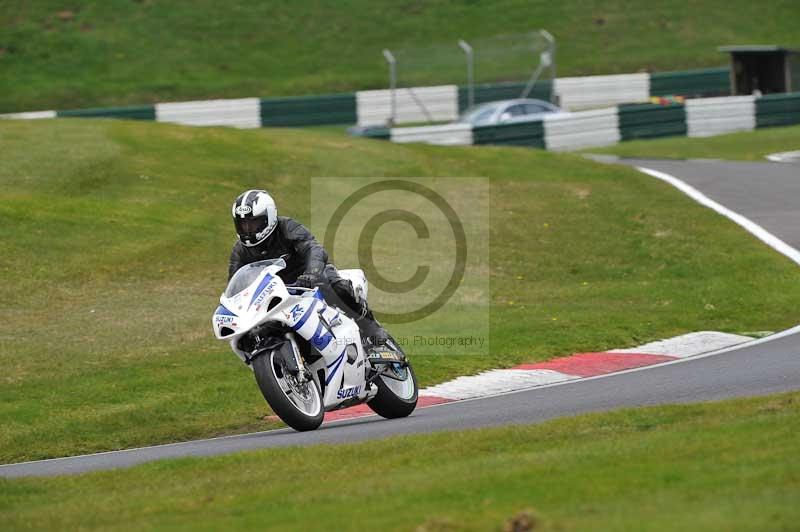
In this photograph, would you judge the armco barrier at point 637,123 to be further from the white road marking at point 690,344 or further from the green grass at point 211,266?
the white road marking at point 690,344

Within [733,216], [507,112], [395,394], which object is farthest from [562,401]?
[507,112]

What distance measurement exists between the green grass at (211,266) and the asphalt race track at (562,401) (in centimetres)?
97

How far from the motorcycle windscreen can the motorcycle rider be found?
0.26 m

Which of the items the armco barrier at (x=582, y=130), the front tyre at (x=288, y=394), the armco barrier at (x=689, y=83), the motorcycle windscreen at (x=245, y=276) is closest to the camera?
the front tyre at (x=288, y=394)

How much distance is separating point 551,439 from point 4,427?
17.2ft

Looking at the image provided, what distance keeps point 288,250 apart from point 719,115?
996 inches

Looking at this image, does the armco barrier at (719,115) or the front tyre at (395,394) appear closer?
the front tyre at (395,394)

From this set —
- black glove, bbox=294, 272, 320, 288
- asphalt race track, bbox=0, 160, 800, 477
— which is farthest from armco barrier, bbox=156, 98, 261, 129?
black glove, bbox=294, 272, 320, 288

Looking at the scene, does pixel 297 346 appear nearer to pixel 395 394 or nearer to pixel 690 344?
pixel 395 394

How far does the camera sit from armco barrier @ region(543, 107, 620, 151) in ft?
103

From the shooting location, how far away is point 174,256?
19078 mm

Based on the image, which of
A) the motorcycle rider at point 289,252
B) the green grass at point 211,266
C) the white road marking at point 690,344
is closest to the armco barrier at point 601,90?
the green grass at point 211,266

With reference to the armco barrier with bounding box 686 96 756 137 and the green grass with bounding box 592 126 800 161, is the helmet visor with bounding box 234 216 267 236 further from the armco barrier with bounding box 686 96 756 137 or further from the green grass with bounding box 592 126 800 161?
the armco barrier with bounding box 686 96 756 137

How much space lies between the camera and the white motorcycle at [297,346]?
31.4ft
